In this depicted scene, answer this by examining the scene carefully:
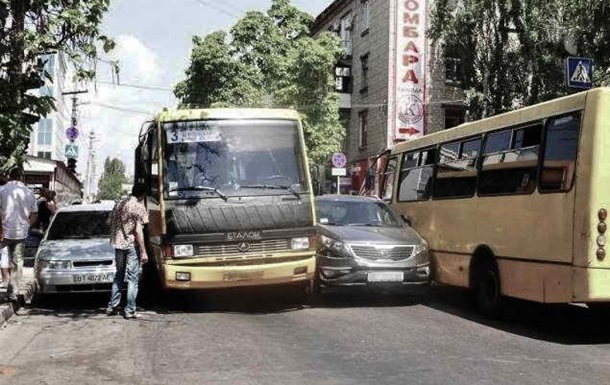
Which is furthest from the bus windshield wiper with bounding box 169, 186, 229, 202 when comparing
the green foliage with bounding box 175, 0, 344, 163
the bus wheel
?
the green foliage with bounding box 175, 0, 344, 163

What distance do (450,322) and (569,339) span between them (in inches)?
61.4

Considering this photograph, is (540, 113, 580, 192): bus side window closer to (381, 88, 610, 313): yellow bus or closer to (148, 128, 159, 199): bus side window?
(381, 88, 610, 313): yellow bus

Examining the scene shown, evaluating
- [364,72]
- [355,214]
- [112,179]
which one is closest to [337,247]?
[355,214]

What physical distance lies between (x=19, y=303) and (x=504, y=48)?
21817mm

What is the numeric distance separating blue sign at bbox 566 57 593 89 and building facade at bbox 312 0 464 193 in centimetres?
1552

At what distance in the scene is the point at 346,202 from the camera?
1215cm

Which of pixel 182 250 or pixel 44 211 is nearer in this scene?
pixel 182 250

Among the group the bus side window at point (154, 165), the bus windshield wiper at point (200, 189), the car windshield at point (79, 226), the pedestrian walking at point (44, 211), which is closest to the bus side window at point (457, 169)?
the bus windshield wiper at point (200, 189)

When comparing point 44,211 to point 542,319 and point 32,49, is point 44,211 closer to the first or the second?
point 32,49

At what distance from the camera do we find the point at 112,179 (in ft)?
477

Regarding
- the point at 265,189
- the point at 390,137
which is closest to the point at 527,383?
the point at 265,189

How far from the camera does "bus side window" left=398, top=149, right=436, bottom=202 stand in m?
11.9

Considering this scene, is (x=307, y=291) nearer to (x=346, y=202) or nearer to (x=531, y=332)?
(x=346, y=202)

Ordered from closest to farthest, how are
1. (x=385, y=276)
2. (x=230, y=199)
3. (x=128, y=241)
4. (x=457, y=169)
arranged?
(x=128, y=241) < (x=230, y=199) < (x=385, y=276) < (x=457, y=169)
